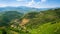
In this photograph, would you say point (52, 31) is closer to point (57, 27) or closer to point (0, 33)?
point (57, 27)

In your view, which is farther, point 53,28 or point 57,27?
point 57,27

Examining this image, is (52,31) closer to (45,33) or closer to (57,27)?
(45,33)

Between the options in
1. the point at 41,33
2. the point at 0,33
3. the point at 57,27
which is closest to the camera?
the point at 0,33

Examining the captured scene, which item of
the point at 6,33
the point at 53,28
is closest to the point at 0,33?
the point at 6,33

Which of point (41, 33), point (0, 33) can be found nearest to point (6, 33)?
point (0, 33)

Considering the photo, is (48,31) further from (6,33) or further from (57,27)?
(6,33)

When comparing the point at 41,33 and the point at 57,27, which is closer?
the point at 41,33

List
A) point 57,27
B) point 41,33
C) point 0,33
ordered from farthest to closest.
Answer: point 57,27
point 41,33
point 0,33
